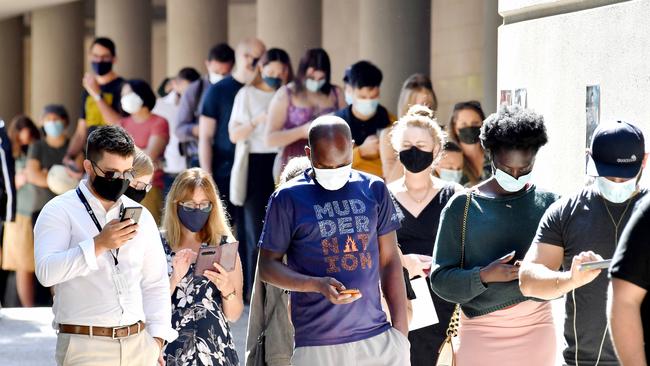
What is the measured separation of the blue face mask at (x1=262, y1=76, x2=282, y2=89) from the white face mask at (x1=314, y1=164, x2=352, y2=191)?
22.3 ft

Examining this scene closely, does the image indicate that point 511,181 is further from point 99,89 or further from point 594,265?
point 99,89

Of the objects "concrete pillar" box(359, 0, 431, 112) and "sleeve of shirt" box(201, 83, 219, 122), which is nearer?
"sleeve of shirt" box(201, 83, 219, 122)

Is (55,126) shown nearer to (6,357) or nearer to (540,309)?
(6,357)

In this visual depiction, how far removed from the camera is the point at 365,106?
11.3 meters

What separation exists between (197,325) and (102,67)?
8.08m

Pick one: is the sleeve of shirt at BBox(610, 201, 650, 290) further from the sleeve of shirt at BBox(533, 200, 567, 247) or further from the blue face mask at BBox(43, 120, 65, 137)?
the blue face mask at BBox(43, 120, 65, 137)

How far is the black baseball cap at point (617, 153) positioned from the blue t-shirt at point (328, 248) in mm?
1076

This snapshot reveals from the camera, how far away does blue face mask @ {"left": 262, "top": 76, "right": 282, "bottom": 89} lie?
41.0 ft

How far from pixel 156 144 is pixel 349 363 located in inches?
328

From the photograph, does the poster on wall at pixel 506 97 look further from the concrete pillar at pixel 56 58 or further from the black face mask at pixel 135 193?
the concrete pillar at pixel 56 58

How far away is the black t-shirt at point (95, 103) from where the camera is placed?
14.4 meters

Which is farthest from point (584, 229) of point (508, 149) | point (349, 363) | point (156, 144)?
point (156, 144)

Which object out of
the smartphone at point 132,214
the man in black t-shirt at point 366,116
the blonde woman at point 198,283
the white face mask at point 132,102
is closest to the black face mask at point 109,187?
the smartphone at point 132,214

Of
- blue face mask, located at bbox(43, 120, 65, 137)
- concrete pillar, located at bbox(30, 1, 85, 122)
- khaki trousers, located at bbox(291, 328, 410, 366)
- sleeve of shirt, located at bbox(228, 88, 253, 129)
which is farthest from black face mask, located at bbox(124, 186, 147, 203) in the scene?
concrete pillar, located at bbox(30, 1, 85, 122)
